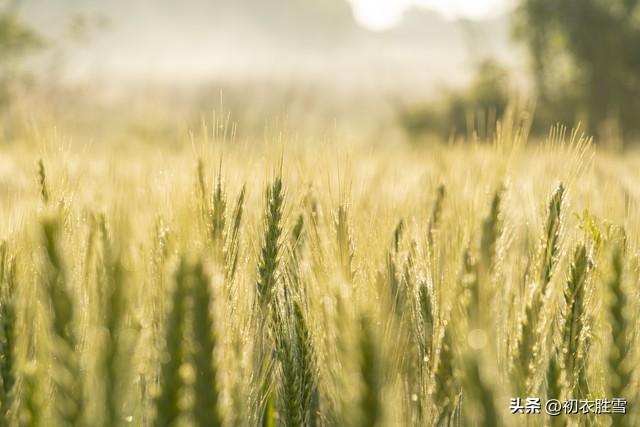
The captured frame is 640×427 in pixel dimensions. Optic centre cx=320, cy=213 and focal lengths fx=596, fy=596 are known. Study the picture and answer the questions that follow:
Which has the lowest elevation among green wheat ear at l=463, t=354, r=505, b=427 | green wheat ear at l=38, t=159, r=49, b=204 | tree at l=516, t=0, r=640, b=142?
green wheat ear at l=463, t=354, r=505, b=427

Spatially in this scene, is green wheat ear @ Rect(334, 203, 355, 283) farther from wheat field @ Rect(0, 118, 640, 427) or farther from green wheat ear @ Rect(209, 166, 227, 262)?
green wheat ear @ Rect(209, 166, 227, 262)

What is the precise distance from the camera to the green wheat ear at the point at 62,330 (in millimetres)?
703

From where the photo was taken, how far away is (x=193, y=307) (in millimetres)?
715

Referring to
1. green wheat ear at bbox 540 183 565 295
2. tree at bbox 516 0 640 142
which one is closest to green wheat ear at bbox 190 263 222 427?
green wheat ear at bbox 540 183 565 295

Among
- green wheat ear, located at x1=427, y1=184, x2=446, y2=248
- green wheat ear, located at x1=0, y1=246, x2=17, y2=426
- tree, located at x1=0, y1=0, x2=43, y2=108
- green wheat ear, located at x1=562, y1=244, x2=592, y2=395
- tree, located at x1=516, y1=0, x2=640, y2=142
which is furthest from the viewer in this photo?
tree, located at x1=516, y1=0, x2=640, y2=142

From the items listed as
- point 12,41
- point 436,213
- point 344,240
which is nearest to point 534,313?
point 344,240

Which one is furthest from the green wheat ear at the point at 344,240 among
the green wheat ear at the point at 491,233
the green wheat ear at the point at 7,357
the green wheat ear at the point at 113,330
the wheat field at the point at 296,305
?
the green wheat ear at the point at 7,357

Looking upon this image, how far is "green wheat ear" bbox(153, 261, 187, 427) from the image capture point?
0.71 meters

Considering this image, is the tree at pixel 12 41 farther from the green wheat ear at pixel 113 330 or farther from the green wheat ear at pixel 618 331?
the green wheat ear at pixel 618 331

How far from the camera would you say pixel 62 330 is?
73cm

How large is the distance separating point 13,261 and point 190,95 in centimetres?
2555

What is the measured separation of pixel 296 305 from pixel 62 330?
1.69 ft

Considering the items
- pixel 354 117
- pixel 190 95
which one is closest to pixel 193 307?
pixel 354 117

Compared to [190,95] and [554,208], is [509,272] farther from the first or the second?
[190,95]
